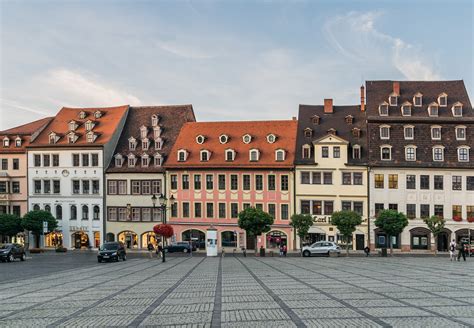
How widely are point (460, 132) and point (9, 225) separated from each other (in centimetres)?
5261

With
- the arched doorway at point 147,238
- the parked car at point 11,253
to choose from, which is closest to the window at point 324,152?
the arched doorway at point 147,238

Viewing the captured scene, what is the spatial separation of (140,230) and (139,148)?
10.4m

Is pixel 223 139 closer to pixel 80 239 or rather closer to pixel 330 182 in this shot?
pixel 330 182

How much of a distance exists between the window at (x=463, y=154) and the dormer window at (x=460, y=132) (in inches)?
52.8

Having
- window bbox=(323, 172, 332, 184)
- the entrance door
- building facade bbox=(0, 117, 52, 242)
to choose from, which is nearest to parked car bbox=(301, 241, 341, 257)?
the entrance door

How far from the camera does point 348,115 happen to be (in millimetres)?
61281

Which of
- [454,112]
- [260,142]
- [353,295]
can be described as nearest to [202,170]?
[260,142]

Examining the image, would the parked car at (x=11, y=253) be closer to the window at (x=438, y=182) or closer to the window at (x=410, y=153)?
the window at (x=410, y=153)

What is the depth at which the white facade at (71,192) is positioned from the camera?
209 ft

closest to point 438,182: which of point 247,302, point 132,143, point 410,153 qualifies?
point 410,153

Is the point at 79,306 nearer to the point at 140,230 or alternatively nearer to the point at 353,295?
the point at 353,295

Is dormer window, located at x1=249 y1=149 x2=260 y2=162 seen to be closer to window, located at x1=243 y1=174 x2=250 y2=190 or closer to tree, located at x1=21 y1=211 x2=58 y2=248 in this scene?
Result: window, located at x1=243 y1=174 x2=250 y2=190

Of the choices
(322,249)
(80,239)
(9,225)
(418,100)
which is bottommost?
(80,239)

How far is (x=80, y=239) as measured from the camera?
2532 inches
